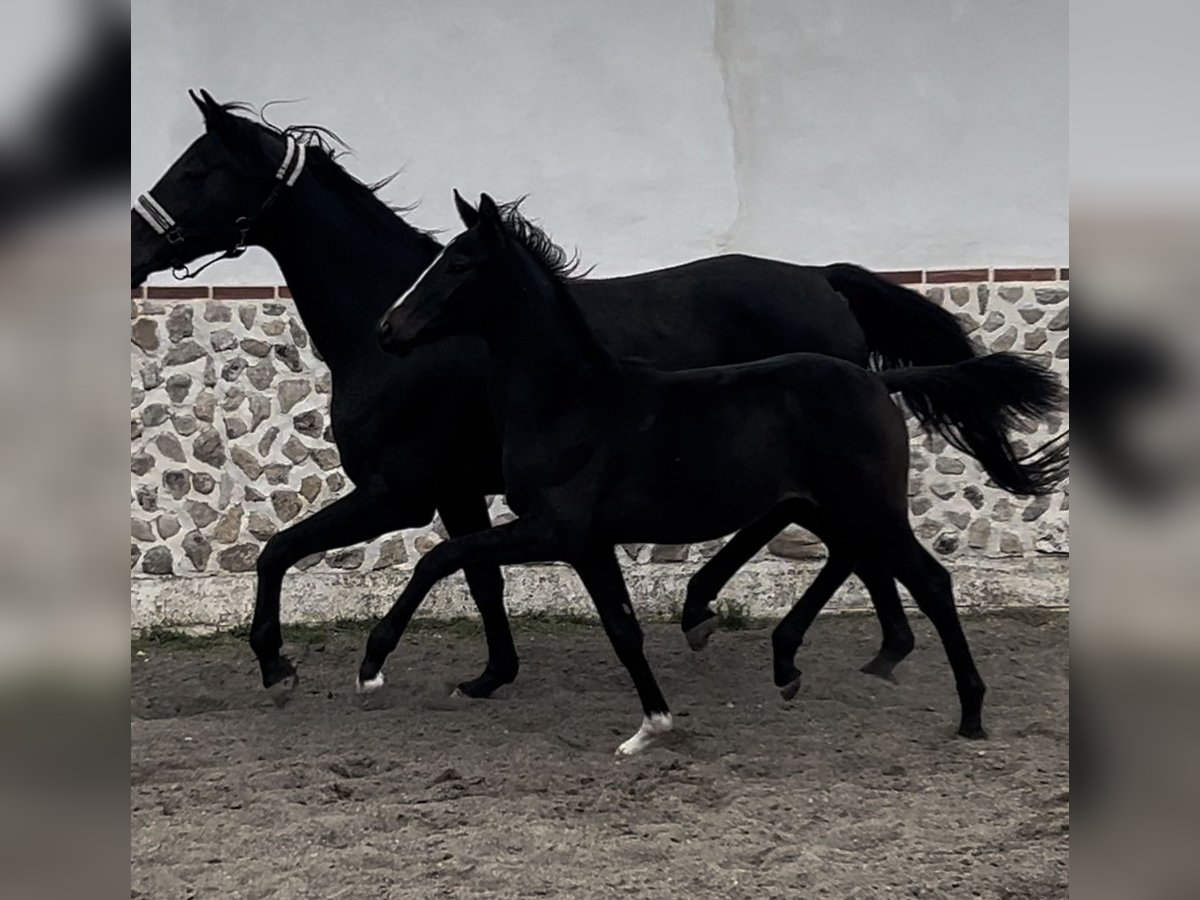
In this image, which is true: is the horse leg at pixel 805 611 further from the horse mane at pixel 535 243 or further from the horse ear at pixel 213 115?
the horse ear at pixel 213 115

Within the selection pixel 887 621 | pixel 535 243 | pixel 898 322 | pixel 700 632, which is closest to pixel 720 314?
pixel 898 322

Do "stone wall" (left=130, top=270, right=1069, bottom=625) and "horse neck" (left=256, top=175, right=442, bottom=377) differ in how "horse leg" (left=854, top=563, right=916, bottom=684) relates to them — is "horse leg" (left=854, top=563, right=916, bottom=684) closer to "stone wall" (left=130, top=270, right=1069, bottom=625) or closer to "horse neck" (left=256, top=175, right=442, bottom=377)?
"stone wall" (left=130, top=270, right=1069, bottom=625)

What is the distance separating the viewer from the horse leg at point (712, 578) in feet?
15.9

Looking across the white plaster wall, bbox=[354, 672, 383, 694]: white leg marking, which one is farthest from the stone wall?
bbox=[354, 672, 383, 694]: white leg marking

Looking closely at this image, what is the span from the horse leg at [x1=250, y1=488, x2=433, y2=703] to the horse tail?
1937 millimetres

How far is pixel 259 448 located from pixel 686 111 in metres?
2.63

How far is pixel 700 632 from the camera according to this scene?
4887 mm

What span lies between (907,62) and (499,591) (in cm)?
324

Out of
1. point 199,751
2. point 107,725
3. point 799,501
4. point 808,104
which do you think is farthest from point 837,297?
point 107,725

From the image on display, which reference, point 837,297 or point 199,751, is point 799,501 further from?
point 199,751

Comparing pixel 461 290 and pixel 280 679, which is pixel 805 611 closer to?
pixel 461 290

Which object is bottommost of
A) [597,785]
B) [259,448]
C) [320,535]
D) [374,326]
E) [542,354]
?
[597,785]

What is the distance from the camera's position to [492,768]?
379 centimetres

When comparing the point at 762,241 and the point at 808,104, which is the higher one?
the point at 808,104
